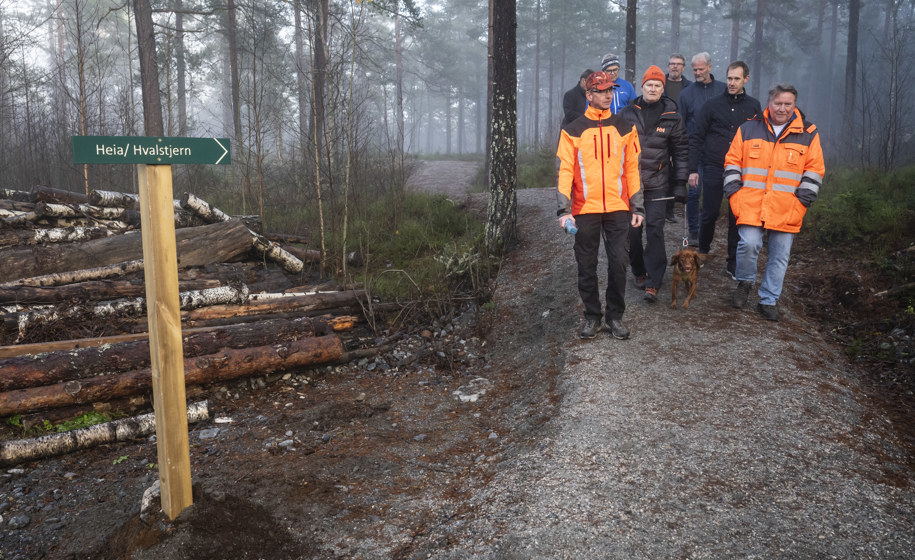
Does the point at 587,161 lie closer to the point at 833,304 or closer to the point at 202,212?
the point at 833,304

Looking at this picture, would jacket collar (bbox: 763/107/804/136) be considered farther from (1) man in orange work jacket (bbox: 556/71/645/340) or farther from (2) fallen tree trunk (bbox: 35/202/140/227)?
(2) fallen tree trunk (bbox: 35/202/140/227)

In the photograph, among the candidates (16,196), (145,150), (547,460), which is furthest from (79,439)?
(16,196)

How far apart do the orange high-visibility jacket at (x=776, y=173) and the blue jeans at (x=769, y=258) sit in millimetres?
116

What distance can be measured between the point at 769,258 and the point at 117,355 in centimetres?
652

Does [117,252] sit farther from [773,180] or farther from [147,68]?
[147,68]

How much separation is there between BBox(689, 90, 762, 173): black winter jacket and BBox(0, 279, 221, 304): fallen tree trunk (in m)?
6.51

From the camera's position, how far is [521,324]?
23.5ft

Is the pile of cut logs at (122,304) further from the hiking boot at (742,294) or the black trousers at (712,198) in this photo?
the black trousers at (712,198)

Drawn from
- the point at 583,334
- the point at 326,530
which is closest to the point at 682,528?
the point at 326,530

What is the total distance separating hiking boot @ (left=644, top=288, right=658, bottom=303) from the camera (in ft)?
22.2

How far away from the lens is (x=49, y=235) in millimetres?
7938

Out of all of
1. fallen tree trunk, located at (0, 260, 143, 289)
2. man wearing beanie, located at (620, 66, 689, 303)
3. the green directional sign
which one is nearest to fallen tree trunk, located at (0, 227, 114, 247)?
fallen tree trunk, located at (0, 260, 143, 289)

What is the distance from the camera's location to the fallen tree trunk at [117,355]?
5.00 metres

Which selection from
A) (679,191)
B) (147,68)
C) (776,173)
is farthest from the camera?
(147,68)
